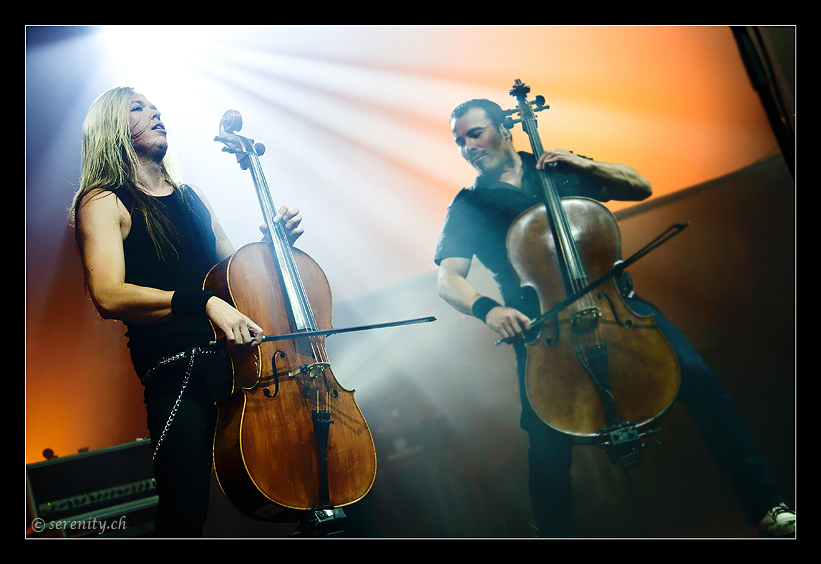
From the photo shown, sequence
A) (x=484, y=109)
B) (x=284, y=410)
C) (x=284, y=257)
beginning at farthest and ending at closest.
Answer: (x=484, y=109), (x=284, y=257), (x=284, y=410)

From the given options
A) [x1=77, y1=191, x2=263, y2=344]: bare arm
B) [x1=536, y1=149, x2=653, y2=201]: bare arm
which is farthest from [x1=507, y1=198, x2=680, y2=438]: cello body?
[x1=77, y1=191, x2=263, y2=344]: bare arm

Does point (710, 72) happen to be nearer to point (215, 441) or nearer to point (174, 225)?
point (174, 225)

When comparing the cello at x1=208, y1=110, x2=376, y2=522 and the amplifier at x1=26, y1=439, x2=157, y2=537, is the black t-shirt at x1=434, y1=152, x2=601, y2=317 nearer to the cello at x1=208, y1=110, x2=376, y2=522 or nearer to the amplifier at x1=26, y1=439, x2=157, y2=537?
the cello at x1=208, y1=110, x2=376, y2=522

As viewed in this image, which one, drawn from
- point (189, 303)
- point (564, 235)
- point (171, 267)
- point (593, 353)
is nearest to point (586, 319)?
point (593, 353)

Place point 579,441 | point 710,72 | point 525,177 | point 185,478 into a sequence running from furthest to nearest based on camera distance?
point 710,72
point 525,177
point 579,441
point 185,478

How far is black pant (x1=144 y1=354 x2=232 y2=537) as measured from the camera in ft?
4.68

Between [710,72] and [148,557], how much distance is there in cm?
259

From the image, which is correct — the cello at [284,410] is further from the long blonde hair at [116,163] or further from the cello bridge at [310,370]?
the long blonde hair at [116,163]

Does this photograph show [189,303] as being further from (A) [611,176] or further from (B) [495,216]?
(A) [611,176]

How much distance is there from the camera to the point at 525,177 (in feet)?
6.62

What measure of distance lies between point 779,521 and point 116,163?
2.24 meters

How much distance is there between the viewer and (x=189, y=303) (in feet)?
5.12

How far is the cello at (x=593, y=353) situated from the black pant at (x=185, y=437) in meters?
0.90

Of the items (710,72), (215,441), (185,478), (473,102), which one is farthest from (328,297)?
(710,72)
